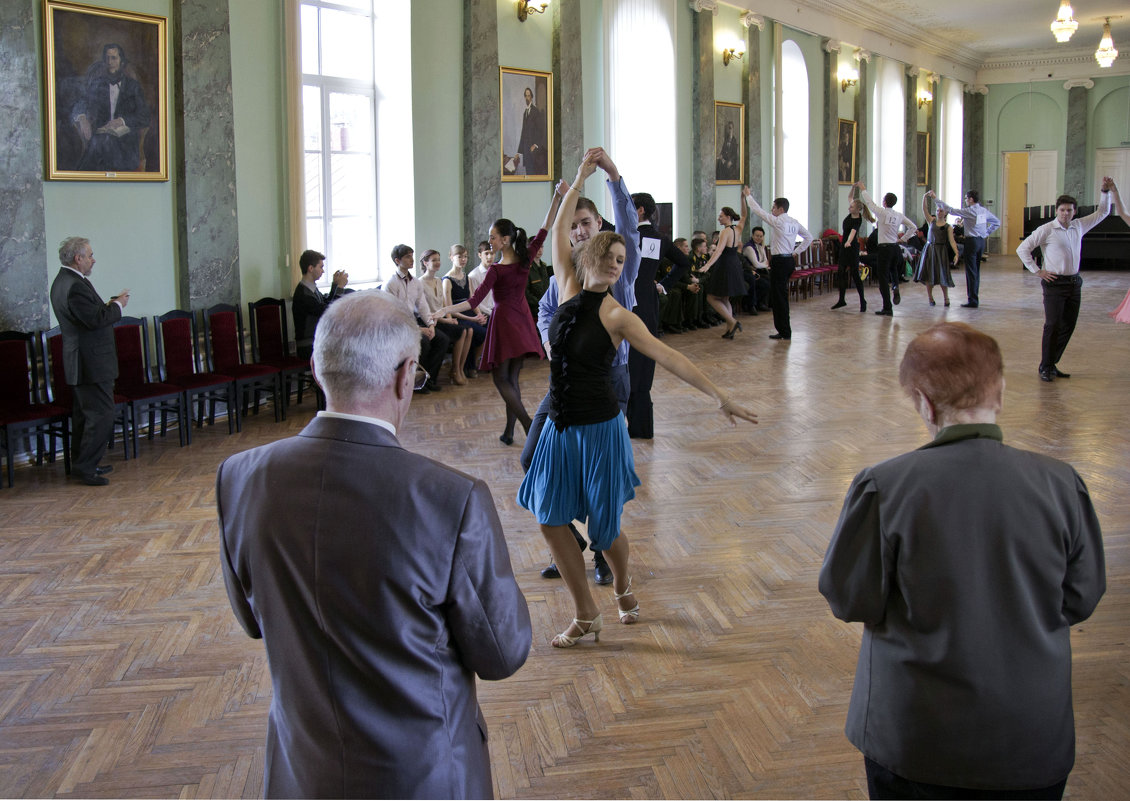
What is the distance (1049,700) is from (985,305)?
50.0 feet

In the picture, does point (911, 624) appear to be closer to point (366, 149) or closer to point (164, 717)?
point (164, 717)

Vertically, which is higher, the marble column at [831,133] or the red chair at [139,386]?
the marble column at [831,133]

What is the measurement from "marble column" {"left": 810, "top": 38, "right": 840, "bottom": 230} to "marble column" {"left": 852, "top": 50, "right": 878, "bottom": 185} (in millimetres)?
1100

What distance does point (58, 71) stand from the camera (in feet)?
22.6

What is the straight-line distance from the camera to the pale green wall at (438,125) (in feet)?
34.1

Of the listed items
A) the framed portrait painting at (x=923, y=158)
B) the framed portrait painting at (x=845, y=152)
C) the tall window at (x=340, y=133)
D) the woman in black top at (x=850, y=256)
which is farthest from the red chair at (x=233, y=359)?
the framed portrait painting at (x=923, y=158)

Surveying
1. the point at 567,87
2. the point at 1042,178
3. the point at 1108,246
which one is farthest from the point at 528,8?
the point at 1042,178

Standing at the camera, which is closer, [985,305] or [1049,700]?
[1049,700]

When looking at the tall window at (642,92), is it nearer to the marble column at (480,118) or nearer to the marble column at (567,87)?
the marble column at (567,87)

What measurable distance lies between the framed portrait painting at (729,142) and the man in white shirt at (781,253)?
9.29 feet

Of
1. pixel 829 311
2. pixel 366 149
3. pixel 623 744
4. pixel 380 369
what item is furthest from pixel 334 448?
pixel 829 311

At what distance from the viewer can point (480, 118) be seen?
11.0 m

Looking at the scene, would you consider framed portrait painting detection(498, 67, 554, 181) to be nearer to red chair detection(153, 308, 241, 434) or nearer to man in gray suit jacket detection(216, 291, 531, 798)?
red chair detection(153, 308, 241, 434)

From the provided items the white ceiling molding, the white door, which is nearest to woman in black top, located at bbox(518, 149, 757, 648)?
the white ceiling molding
